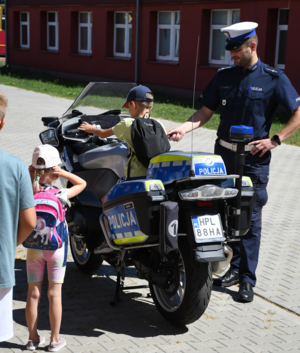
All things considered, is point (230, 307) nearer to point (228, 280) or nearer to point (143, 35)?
point (228, 280)

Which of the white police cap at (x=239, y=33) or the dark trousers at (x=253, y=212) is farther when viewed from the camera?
the dark trousers at (x=253, y=212)

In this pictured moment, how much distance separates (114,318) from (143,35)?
18360 millimetres

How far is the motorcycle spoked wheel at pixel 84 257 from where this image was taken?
4816 mm

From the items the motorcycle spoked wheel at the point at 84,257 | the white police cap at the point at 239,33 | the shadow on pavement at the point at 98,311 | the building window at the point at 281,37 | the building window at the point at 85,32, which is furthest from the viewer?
the building window at the point at 85,32

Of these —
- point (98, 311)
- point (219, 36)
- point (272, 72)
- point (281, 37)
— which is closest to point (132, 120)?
point (272, 72)

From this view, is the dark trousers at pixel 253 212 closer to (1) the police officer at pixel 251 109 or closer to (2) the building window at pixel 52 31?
(1) the police officer at pixel 251 109

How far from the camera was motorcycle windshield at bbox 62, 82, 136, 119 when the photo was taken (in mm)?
5105

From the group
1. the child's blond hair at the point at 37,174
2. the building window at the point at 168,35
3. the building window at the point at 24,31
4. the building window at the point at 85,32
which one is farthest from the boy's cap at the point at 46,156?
the building window at the point at 24,31

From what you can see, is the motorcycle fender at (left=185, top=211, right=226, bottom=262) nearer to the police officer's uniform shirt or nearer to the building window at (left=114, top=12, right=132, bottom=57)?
the police officer's uniform shirt

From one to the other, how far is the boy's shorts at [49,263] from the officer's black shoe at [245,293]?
1601 millimetres

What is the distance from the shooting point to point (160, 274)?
149 inches

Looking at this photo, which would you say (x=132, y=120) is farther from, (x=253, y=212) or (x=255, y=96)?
(x=253, y=212)

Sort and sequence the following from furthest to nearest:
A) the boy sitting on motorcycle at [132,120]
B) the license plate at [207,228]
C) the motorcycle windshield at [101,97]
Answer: the motorcycle windshield at [101,97], the boy sitting on motorcycle at [132,120], the license plate at [207,228]

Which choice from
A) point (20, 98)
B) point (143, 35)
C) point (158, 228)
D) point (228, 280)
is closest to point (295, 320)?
point (228, 280)
